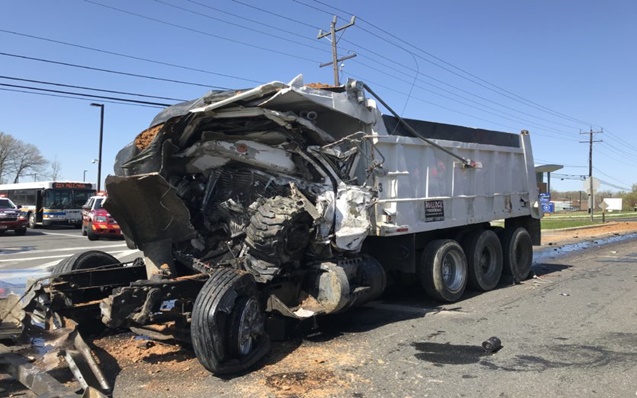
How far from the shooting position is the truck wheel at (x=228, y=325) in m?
4.82

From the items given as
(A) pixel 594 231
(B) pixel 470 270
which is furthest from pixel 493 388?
(A) pixel 594 231

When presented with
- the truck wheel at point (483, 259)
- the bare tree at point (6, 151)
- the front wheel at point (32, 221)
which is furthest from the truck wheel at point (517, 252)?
the bare tree at point (6, 151)

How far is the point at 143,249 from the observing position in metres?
6.32

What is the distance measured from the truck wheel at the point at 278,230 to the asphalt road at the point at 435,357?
111cm

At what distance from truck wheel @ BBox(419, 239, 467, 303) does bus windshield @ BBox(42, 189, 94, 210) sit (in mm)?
28779

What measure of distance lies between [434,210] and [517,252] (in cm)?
360

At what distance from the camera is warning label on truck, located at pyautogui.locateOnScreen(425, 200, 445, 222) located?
8398mm

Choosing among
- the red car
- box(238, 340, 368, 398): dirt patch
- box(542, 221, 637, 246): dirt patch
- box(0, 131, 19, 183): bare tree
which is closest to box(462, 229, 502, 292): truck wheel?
box(238, 340, 368, 398): dirt patch

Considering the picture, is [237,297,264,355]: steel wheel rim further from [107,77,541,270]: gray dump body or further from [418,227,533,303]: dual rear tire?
[418,227,533,303]: dual rear tire

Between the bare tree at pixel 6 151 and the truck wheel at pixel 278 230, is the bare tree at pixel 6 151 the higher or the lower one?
the higher one

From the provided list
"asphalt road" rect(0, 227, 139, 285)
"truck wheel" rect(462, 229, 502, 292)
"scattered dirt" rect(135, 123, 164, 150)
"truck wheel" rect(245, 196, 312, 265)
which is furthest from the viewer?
"asphalt road" rect(0, 227, 139, 285)

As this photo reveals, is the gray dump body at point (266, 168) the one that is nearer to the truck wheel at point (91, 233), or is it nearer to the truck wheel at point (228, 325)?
the truck wheel at point (228, 325)

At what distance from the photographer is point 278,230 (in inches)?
227

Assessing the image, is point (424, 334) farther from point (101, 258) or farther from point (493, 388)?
point (101, 258)
